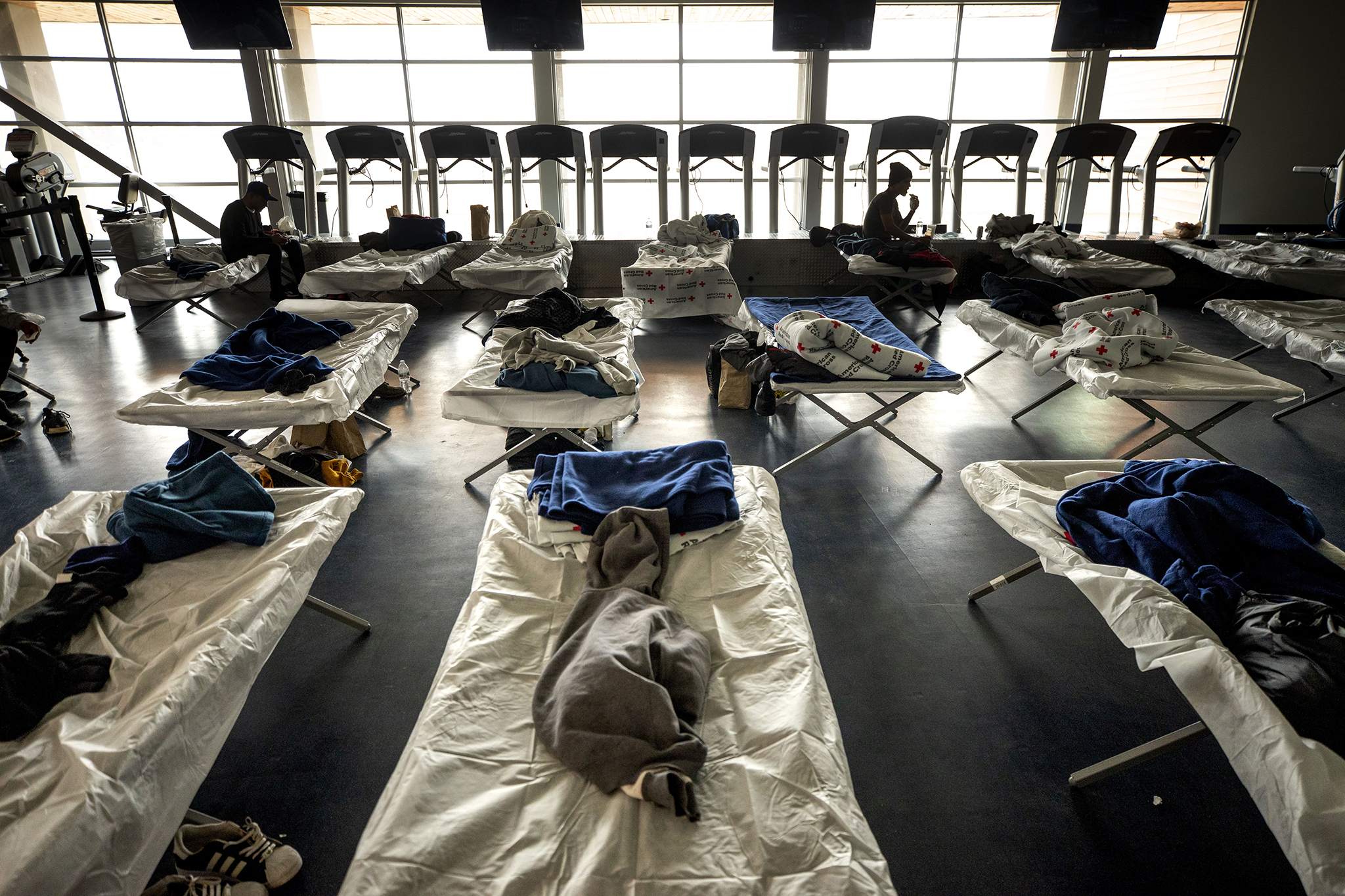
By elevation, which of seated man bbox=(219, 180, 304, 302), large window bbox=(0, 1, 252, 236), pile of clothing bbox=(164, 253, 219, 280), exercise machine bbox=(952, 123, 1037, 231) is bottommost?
pile of clothing bbox=(164, 253, 219, 280)

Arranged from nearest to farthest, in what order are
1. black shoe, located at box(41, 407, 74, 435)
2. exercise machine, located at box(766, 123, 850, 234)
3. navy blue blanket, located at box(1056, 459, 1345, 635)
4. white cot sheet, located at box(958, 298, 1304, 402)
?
navy blue blanket, located at box(1056, 459, 1345, 635) → white cot sheet, located at box(958, 298, 1304, 402) → black shoe, located at box(41, 407, 74, 435) → exercise machine, located at box(766, 123, 850, 234)

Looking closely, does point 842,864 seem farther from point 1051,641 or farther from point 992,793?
point 1051,641

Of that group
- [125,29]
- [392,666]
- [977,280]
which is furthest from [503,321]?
[125,29]

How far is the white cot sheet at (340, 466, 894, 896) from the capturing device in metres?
1.13

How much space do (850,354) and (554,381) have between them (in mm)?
1221

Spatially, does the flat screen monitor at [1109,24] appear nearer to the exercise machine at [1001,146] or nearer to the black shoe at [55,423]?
the exercise machine at [1001,146]

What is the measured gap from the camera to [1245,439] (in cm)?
358

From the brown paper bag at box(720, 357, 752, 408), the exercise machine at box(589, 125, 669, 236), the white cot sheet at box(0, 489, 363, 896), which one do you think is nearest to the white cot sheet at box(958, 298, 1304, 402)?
the brown paper bag at box(720, 357, 752, 408)

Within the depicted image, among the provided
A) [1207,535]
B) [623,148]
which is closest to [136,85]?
[623,148]

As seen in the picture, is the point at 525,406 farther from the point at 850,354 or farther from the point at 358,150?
the point at 358,150

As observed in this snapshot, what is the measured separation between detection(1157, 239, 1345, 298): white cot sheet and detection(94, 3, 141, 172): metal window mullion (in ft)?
34.5

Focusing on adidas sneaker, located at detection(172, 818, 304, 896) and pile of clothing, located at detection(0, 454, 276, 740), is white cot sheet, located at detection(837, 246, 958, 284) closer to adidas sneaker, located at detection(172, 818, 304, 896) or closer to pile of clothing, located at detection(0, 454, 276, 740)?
pile of clothing, located at detection(0, 454, 276, 740)

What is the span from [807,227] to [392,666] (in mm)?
6929

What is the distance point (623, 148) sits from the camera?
6.93m
